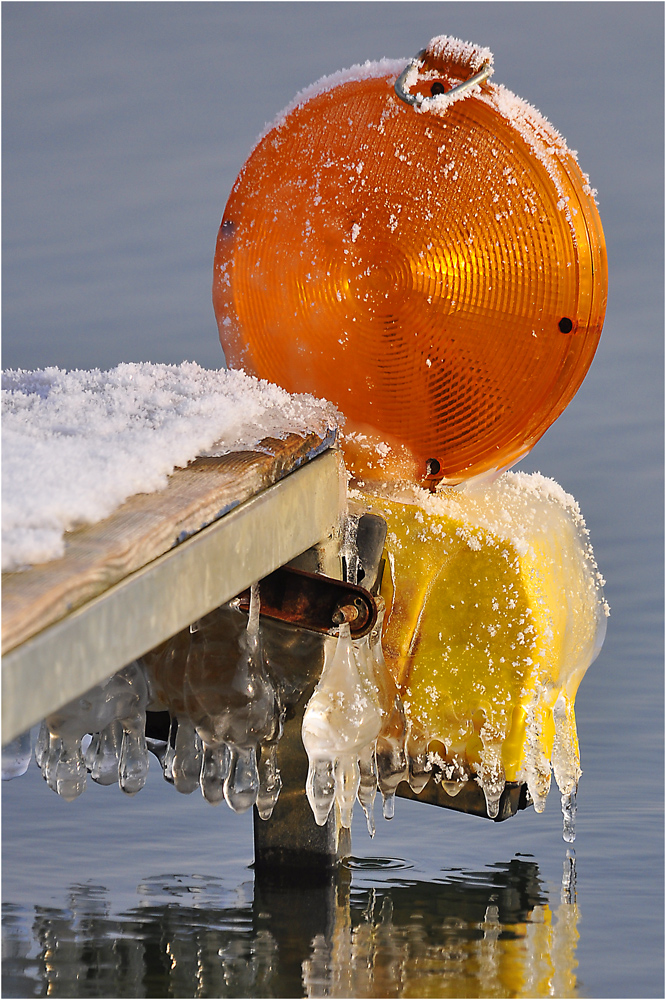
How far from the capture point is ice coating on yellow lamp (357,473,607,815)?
1.23 meters

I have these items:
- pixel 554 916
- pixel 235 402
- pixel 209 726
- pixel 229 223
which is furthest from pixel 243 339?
pixel 554 916

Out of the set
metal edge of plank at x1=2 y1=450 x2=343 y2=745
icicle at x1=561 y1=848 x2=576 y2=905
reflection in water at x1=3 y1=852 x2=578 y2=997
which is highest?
metal edge of plank at x1=2 y1=450 x2=343 y2=745

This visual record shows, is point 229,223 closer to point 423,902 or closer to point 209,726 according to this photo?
point 209,726

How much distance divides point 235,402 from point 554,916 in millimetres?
567

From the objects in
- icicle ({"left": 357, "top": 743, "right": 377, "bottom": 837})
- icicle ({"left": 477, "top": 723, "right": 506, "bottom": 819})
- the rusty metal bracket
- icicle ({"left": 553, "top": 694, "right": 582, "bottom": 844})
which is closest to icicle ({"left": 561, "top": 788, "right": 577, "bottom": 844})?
icicle ({"left": 553, "top": 694, "right": 582, "bottom": 844})

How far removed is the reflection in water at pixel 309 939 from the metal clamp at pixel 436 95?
29.7 inches

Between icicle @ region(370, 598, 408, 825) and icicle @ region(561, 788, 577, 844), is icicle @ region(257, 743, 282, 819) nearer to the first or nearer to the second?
icicle @ region(370, 598, 408, 825)

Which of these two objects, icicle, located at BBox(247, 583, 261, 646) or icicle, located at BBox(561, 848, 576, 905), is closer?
icicle, located at BBox(247, 583, 261, 646)

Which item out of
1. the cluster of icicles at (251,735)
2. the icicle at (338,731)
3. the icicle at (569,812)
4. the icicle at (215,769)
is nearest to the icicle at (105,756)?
the cluster of icicles at (251,735)

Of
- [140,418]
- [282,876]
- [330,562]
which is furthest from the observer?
[282,876]

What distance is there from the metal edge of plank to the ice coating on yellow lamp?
13cm

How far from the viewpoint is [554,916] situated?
1223mm

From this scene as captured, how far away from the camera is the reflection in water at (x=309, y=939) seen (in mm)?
1055

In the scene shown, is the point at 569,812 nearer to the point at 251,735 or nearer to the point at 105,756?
the point at 251,735
